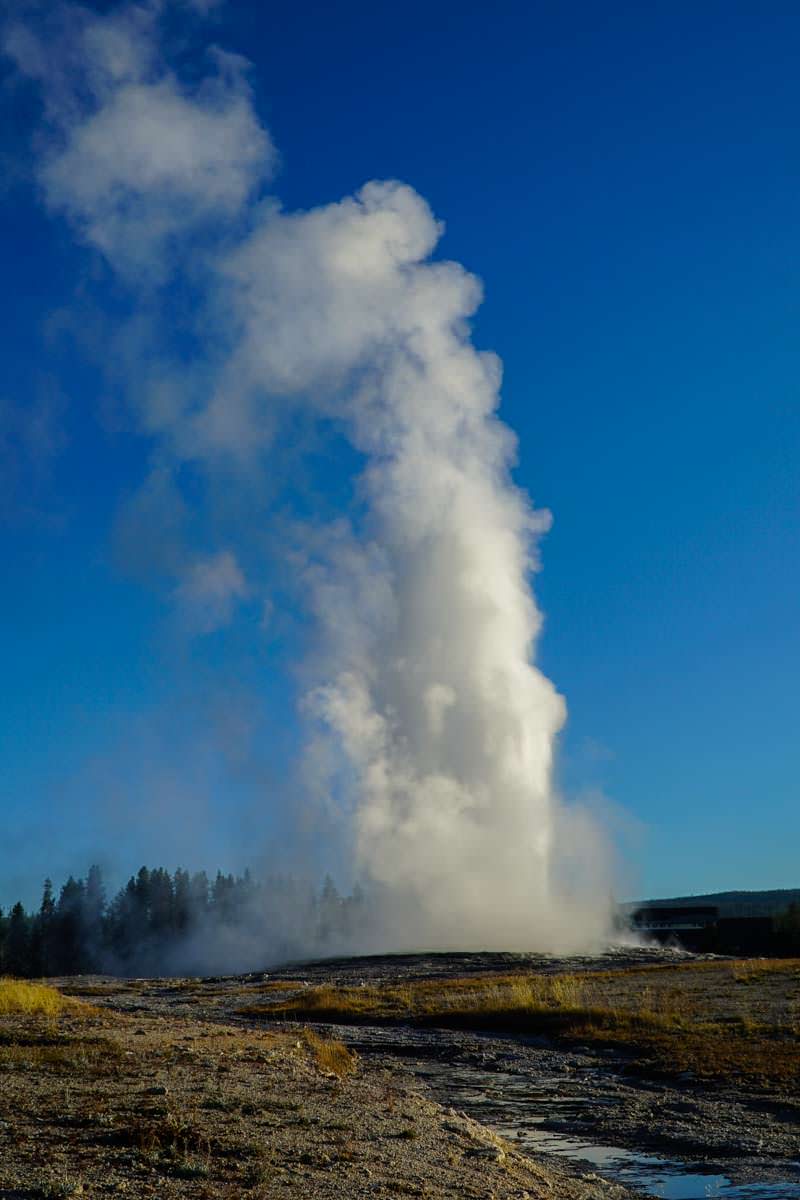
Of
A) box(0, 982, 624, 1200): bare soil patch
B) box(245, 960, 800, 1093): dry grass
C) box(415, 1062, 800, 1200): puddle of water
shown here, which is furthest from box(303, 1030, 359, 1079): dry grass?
box(245, 960, 800, 1093): dry grass

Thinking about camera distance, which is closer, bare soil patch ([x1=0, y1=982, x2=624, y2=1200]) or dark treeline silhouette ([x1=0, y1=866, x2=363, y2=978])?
bare soil patch ([x1=0, y1=982, x2=624, y2=1200])

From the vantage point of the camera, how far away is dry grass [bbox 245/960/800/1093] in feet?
104

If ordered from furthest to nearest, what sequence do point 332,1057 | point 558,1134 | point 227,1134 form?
point 332,1057, point 558,1134, point 227,1134

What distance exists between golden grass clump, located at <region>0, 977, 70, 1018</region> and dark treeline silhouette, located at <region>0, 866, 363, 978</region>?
9454 cm

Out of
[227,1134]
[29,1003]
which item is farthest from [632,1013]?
[227,1134]

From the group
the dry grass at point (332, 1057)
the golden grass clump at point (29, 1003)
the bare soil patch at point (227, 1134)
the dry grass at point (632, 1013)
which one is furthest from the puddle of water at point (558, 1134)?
the golden grass clump at point (29, 1003)

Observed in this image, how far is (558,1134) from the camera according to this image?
23.5 meters

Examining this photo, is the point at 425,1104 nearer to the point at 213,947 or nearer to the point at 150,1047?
the point at 150,1047

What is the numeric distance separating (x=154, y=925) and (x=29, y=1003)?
145 m

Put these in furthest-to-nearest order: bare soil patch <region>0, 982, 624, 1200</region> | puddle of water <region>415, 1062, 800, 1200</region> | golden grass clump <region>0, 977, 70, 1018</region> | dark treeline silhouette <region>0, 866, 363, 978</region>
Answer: dark treeline silhouette <region>0, 866, 363, 978</region>, golden grass clump <region>0, 977, 70, 1018</region>, puddle of water <region>415, 1062, 800, 1200</region>, bare soil patch <region>0, 982, 624, 1200</region>

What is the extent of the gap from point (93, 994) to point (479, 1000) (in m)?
37.0

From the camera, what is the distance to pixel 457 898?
127 meters

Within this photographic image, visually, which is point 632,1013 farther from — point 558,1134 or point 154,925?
point 154,925

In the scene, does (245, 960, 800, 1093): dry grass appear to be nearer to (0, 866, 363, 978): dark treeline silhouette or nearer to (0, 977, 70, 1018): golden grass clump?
(0, 977, 70, 1018): golden grass clump
